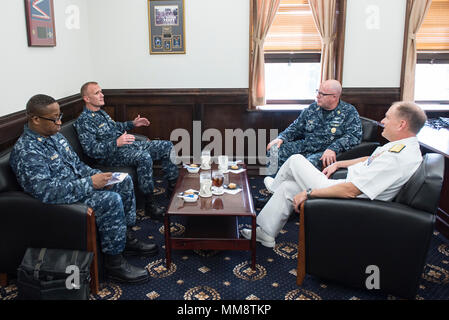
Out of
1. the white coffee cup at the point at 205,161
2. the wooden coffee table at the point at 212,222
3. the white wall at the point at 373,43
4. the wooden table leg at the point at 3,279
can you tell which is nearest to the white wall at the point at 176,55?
the white wall at the point at 373,43

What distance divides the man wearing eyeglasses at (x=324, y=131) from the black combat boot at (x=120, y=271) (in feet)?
5.90

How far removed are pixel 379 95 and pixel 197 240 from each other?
289cm

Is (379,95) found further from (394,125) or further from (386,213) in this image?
(386,213)

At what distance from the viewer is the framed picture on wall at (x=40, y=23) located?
10.0 feet

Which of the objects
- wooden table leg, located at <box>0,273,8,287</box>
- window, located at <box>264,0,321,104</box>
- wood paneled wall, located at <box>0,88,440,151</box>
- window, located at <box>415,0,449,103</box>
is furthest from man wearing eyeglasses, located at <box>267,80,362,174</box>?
wooden table leg, located at <box>0,273,8,287</box>

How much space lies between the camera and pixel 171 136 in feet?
15.1

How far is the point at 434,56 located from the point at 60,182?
4.18 m

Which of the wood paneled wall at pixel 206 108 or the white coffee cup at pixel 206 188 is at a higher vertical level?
the wood paneled wall at pixel 206 108

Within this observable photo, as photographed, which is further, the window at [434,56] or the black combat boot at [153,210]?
the window at [434,56]

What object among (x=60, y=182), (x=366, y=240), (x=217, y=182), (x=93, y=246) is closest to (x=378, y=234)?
(x=366, y=240)

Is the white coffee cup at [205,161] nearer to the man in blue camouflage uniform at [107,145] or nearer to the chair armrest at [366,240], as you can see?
the man in blue camouflage uniform at [107,145]

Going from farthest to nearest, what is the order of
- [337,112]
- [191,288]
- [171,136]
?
[171,136]
[337,112]
[191,288]

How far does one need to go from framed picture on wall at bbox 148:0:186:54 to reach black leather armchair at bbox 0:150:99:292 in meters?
2.43

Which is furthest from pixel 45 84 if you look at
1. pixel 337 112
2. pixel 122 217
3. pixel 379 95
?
pixel 379 95
